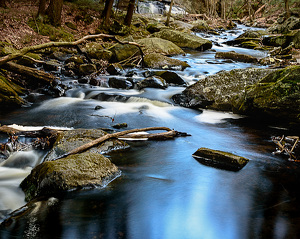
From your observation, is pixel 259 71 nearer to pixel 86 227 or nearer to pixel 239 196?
pixel 239 196

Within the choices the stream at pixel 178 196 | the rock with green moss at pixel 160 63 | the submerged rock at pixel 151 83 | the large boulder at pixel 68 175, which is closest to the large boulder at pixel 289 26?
the rock with green moss at pixel 160 63

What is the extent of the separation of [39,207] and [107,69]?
8.97 m

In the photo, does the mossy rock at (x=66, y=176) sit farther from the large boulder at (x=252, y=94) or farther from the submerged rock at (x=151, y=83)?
the submerged rock at (x=151, y=83)

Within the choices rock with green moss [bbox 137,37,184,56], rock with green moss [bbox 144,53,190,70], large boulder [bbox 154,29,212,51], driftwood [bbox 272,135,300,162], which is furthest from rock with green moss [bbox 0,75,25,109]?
large boulder [bbox 154,29,212,51]

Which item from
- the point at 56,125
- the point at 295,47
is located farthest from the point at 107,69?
the point at 295,47

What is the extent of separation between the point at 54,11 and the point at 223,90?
41.0 ft

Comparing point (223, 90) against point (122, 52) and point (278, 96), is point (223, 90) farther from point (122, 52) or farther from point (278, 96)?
point (122, 52)

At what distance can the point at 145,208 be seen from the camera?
3.27m

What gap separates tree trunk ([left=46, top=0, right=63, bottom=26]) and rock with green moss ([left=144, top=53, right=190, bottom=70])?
21.7 ft

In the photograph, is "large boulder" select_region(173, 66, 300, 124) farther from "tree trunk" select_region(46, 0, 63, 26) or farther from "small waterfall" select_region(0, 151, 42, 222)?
"tree trunk" select_region(46, 0, 63, 26)

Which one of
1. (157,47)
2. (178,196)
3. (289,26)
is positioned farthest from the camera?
(289,26)

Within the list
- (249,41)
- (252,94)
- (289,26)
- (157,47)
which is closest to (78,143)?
(252,94)

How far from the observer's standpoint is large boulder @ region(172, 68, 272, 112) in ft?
24.5

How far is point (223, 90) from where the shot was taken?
7.65 m
